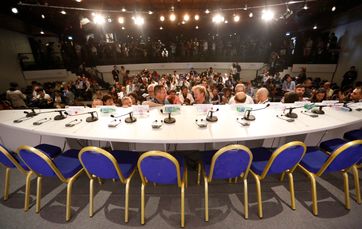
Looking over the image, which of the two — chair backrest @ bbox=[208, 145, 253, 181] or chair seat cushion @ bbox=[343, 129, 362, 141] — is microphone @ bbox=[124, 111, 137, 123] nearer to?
chair backrest @ bbox=[208, 145, 253, 181]

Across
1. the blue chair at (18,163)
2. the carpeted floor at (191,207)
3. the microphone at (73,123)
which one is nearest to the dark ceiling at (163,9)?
the microphone at (73,123)

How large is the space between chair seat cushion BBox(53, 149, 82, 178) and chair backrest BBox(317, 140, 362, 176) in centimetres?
291

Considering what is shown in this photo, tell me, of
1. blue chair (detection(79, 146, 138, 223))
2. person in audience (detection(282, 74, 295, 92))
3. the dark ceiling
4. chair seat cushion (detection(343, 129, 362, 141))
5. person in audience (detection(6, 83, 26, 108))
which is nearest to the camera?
blue chair (detection(79, 146, 138, 223))

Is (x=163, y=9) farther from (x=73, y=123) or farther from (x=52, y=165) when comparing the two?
(x=52, y=165)

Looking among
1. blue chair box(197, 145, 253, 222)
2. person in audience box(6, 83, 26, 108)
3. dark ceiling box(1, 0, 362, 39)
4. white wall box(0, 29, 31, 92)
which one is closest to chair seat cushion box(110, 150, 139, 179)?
blue chair box(197, 145, 253, 222)

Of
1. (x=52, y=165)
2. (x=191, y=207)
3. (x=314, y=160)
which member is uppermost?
(x=52, y=165)

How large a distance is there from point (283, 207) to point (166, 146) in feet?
6.04

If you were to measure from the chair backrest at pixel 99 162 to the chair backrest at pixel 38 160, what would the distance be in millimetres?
328

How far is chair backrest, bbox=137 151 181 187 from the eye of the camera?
1545mm

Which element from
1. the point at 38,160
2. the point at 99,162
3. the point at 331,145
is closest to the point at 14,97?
the point at 38,160

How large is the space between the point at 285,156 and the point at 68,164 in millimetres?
2563

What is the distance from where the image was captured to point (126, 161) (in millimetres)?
2117

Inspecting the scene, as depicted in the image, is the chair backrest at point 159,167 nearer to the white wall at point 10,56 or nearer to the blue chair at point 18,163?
the blue chair at point 18,163

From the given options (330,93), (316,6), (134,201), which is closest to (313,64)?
(316,6)
